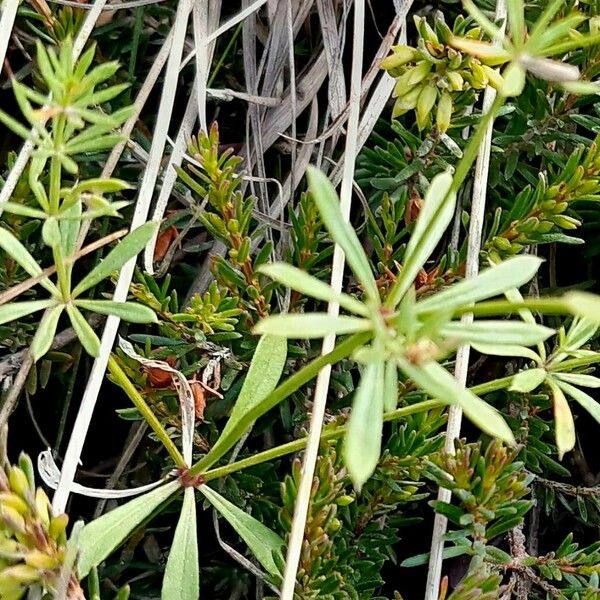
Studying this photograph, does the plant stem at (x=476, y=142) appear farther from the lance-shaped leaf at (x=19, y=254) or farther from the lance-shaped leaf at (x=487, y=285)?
the lance-shaped leaf at (x=19, y=254)

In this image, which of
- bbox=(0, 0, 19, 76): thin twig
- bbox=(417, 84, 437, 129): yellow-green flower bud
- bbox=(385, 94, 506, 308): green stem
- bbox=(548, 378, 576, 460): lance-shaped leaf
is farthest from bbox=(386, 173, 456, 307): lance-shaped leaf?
bbox=(0, 0, 19, 76): thin twig

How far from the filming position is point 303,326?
1.88 feet

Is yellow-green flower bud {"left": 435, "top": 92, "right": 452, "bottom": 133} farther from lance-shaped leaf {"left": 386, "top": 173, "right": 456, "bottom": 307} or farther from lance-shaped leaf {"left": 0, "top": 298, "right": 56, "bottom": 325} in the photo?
lance-shaped leaf {"left": 0, "top": 298, "right": 56, "bottom": 325}

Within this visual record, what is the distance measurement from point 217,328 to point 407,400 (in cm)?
25

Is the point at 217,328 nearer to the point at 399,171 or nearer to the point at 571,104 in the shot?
the point at 399,171

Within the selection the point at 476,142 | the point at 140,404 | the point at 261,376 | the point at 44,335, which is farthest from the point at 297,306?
the point at 476,142

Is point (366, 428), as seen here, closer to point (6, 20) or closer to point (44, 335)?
point (44, 335)

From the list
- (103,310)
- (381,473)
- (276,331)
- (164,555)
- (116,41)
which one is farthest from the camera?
(116,41)

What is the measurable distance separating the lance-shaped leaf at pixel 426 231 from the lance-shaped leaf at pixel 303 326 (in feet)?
0.23

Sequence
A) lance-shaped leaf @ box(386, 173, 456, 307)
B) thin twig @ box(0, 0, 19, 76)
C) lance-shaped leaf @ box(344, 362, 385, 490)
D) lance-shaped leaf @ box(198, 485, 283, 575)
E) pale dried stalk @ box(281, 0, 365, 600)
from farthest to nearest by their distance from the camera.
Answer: thin twig @ box(0, 0, 19, 76) < lance-shaped leaf @ box(198, 485, 283, 575) < pale dried stalk @ box(281, 0, 365, 600) < lance-shaped leaf @ box(386, 173, 456, 307) < lance-shaped leaf @ box(344, 362, 385, 490)

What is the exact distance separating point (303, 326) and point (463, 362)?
0.45 meters

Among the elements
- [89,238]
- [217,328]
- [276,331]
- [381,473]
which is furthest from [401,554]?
[276,331]

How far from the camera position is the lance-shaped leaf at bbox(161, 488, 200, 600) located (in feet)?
2.82

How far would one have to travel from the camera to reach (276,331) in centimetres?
57
